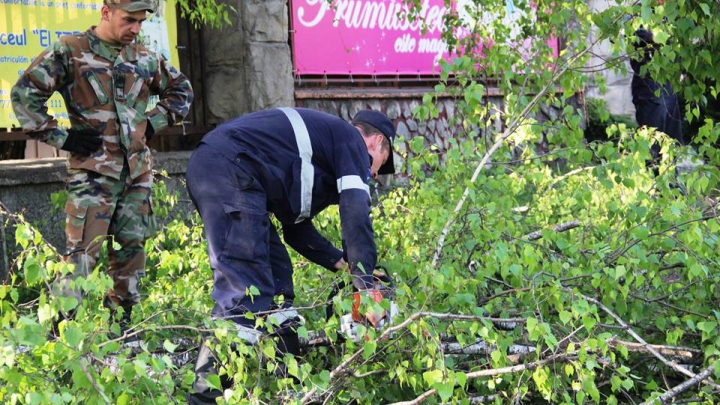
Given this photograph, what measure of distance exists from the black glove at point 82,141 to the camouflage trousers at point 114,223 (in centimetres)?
13

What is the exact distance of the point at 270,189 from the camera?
457 cm

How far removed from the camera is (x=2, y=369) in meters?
3.04

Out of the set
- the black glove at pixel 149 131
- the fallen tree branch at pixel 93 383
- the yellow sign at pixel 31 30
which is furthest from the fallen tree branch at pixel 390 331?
the yellow sign at pixel 31 30

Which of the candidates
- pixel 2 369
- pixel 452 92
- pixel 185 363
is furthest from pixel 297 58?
pixel 2 369

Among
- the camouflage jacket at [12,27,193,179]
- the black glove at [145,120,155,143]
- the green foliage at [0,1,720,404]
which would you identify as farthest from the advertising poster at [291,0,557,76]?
the camouflage jacket at [12,27,193,179]

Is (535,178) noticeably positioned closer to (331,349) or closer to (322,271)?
(322,271)

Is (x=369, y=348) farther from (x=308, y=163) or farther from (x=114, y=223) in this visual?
(x=114, y=223)

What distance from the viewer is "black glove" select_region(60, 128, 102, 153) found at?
5.62 m

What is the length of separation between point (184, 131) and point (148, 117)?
10.5 feet

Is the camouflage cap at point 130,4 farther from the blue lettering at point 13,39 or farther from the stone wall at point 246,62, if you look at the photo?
the stone wall at point 246,62

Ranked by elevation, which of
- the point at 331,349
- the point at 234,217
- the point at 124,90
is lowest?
the point at 331,349

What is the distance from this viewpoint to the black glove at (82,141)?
5625 millimetres

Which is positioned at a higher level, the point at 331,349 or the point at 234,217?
the point at 234,217

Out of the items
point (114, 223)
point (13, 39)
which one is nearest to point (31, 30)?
point (13, 39)
